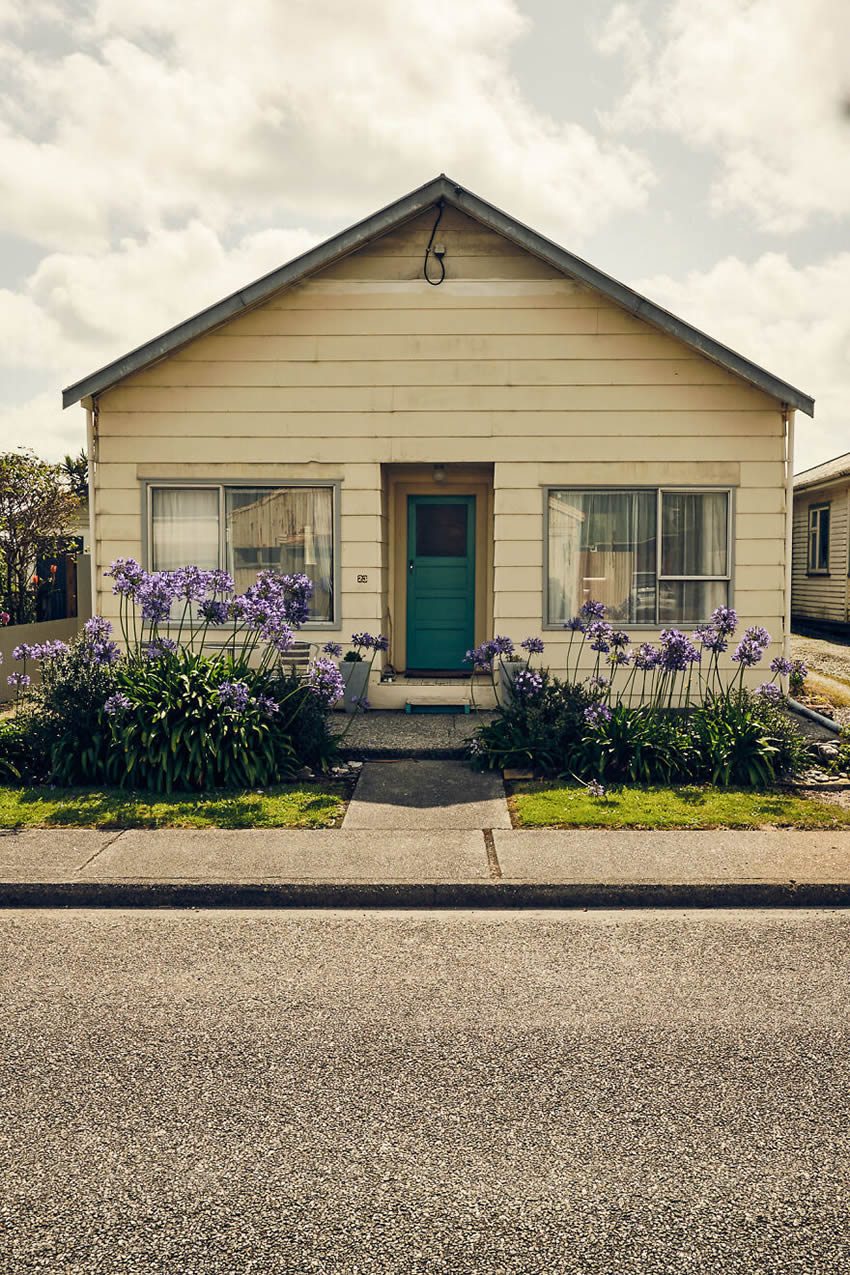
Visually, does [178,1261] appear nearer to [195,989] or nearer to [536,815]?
[195,989]

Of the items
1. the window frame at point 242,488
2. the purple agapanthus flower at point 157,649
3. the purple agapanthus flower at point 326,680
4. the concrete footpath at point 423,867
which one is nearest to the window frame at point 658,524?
the window frame at point 242,488

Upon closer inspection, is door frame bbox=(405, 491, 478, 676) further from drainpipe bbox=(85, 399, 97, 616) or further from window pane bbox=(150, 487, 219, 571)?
drainpipe bbox=(85, 399, 97, 616)

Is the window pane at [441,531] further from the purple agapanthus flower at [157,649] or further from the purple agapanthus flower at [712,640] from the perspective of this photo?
the purple agapanthus flower at [157,649]

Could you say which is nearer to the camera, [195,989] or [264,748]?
[195,989]

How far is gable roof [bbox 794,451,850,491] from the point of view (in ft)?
72.5

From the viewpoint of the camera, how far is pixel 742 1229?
9.39ft

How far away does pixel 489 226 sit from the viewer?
10.7m

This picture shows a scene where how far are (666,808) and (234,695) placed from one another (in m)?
3.60

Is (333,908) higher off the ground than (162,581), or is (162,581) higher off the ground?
(162,581)

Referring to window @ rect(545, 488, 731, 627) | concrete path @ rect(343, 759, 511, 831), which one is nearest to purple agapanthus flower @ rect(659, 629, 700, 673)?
concrete path @ rect(343, 759, 511, 831)

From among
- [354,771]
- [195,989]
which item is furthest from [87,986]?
[354,771]

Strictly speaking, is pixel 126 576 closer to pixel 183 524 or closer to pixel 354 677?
pixel 183 524

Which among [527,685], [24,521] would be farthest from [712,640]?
[24,521]

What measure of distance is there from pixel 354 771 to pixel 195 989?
164 inches
